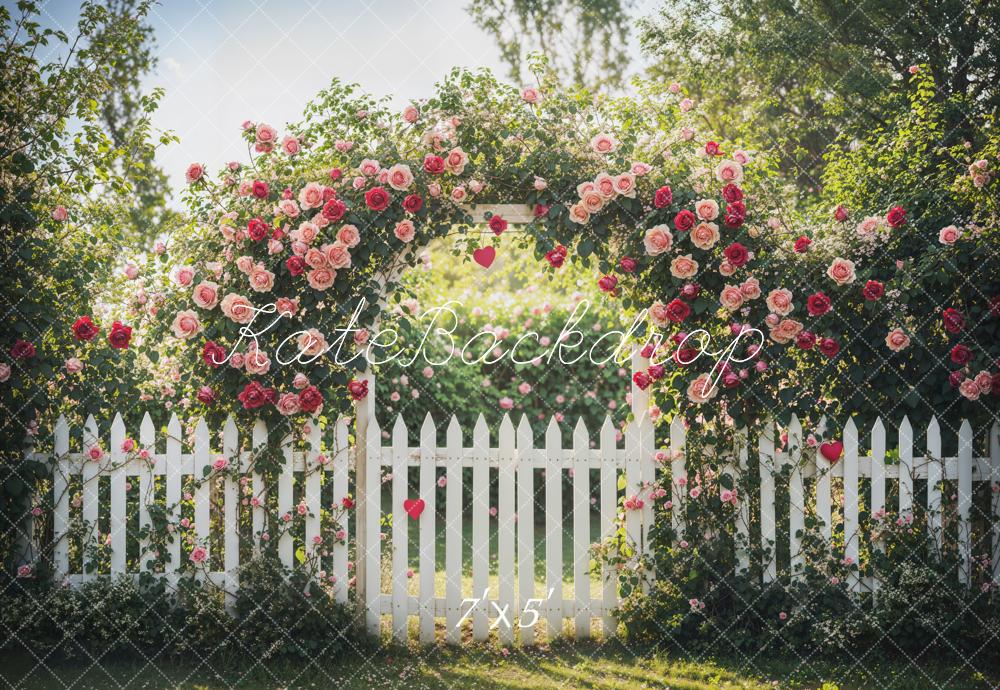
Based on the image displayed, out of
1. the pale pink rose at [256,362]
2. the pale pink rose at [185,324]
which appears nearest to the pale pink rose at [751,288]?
the pale pink rose at [256,362]

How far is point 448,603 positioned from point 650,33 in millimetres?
7164

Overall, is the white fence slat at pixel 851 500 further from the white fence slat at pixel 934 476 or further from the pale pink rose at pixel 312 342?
the pale pink rose at pixel 312 342

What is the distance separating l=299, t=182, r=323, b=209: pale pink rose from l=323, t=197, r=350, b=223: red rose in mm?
53

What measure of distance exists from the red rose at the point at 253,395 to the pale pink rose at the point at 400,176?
1235 mm

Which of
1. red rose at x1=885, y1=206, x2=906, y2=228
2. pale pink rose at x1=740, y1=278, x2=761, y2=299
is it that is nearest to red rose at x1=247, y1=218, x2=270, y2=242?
pale pink rose at x1=740, y1=278, x2=761, y2=299

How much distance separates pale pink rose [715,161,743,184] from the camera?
3934 millimetres

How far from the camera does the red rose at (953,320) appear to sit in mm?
3883

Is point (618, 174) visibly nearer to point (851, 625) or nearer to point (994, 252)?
point (994, 252)

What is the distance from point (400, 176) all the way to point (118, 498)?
7.27ft

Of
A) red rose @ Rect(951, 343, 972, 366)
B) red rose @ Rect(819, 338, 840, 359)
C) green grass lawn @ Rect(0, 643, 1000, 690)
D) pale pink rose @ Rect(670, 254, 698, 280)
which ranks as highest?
pale pink rose @ Rect(670, 254, 698, 280)

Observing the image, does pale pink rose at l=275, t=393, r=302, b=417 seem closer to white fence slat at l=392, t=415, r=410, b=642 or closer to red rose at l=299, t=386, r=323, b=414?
red rose at l=299, t=386, r=323, b=414

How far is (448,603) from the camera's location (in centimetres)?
409

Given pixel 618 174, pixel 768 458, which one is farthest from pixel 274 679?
pixel 618 174

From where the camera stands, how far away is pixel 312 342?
12.8 feet
